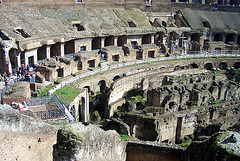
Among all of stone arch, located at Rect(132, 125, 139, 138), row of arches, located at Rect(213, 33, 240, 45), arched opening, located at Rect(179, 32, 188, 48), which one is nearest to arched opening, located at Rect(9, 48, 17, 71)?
stone arch, located at Rect(132, 125, 139, 138)

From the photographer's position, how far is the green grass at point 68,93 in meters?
19.7

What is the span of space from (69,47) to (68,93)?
10930 millimetres

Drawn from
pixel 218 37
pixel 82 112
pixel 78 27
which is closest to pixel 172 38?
pixel 218 37

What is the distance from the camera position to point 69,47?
3055 cm

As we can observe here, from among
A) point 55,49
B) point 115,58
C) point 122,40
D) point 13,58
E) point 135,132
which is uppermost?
point 122,40

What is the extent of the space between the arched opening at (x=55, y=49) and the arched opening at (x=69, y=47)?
76.5 inches

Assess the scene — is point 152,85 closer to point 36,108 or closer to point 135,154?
point 36,108

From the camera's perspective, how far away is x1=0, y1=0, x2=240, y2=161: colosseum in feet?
36.2

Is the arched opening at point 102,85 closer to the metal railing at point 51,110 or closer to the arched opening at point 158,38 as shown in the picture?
the metal railing at point 51,110

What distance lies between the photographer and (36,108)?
16469 millimetres

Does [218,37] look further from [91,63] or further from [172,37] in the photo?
[91,63]

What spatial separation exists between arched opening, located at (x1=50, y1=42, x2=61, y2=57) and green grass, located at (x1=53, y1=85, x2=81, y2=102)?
7.28 m

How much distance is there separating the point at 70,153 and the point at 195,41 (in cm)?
3368

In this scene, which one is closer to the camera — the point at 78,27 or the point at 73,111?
the point at 73,111
